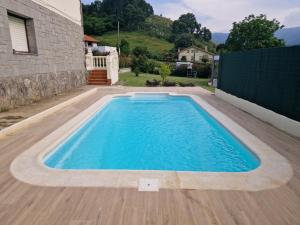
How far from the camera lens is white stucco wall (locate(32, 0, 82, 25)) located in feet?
35.1

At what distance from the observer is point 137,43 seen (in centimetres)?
7519

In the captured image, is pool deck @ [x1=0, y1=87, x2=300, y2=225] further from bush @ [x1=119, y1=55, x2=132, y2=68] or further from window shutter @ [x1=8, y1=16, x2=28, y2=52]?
bush @ [x1=119, y1=55, x2=132, y2=68]

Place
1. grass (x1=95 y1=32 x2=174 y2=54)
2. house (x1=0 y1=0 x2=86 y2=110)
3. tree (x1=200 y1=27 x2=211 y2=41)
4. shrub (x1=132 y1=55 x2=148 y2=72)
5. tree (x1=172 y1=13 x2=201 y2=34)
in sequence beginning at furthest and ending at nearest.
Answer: tree (x1=200 y1=27 x2=211 y2=41)
tree (x1=172 y1=13 x2=201 y2=34)
grass (x1=95 y1=32 x2=174 y2=54)
shrub (x1=132 y1=55 x2=148 y2=72)
house (x1=0 y1=0 x2=86 y2=110)

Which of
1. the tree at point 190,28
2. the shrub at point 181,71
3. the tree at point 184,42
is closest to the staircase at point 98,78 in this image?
the shrub at point 181,71

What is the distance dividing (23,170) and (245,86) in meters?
7.90

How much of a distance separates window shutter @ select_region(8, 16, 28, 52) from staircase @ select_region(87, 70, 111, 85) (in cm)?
728

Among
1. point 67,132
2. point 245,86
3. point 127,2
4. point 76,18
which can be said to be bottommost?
point 67,132

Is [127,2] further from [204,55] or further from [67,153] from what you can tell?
[67,153]

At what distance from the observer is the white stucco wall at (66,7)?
1071 cm

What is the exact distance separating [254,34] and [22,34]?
25.5 m

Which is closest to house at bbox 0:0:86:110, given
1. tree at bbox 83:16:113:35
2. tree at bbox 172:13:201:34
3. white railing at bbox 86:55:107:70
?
white railing at bbox 86:55:107:70

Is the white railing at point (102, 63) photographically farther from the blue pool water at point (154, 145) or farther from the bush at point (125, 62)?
the bush at point (125, 62)

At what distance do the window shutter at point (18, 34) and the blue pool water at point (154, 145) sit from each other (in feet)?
12.4

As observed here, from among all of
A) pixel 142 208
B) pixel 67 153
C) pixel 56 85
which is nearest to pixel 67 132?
A: pixel 67 153
